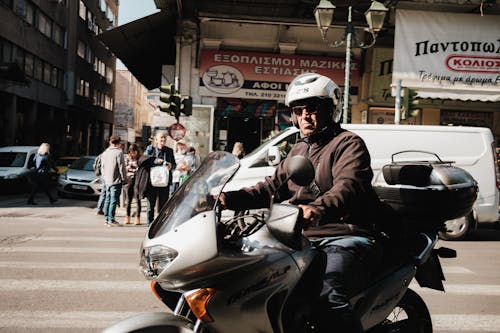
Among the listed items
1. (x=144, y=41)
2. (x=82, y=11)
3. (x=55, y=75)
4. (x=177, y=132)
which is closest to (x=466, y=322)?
(x=177, y=132)

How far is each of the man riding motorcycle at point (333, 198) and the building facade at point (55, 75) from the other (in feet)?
86.5

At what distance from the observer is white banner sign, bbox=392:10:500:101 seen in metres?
16.5

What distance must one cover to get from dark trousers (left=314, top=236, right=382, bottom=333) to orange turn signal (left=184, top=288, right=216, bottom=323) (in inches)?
23.8

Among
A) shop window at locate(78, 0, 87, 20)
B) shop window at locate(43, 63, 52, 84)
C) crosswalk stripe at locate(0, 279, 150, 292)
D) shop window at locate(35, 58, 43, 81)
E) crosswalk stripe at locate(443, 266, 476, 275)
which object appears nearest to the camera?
crosswalk stripe at locate(0, 279, 150, 292)

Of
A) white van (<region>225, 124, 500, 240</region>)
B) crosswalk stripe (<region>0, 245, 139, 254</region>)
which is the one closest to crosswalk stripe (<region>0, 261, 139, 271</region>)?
crosswalk stripe (<region>0, 245, 139, 254</region>)

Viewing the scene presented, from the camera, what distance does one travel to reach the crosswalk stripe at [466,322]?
14.3 feet

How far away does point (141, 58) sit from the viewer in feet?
74.3

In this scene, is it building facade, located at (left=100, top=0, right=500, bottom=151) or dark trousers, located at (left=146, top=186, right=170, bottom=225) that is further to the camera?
building facade, located at (left=100, top=0, right=500, bottom=151)

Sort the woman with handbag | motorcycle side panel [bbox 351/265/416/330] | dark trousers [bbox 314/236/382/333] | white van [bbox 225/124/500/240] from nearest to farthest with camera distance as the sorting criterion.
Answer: dark trousers [bbox 314/236/382/333] → motorcycle side panel [bbox 351/265/416/330] → white van [bbox 225/124/500/240] → the woman with handbag

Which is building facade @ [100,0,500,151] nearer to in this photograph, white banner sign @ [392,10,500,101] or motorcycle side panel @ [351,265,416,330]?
white banner sign @ [392,10,500,101]

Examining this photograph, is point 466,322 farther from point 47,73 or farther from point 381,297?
point 47,73

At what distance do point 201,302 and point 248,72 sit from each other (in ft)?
55.6

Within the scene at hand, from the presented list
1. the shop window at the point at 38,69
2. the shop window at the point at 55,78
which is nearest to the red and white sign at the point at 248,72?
the shop window at the point at 38,69

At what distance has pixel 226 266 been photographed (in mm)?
2146
